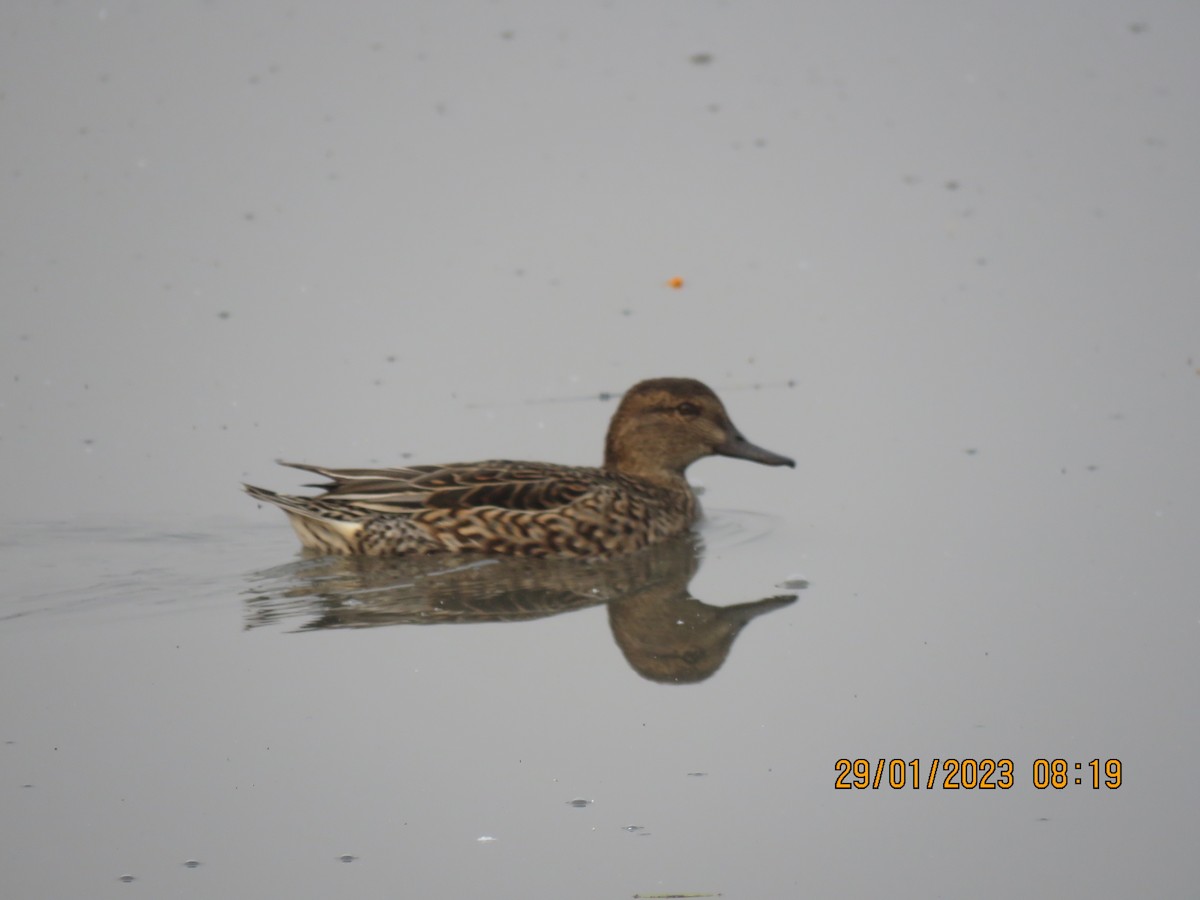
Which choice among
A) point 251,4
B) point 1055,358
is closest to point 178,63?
point 251,4

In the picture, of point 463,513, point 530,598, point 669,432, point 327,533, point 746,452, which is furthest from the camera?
point 669,432

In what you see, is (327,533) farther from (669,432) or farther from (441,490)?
(669,432)

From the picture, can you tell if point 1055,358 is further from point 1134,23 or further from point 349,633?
point 1134,23

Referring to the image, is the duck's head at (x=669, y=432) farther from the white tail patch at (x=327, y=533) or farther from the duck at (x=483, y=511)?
the white tail patch at (x=327, y=533)

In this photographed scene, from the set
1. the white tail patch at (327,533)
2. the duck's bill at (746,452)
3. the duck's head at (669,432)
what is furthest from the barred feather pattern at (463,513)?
the duck's bill at (746,452)

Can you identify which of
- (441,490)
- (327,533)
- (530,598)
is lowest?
(530,598)

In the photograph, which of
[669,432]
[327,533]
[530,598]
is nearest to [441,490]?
[327,533]
